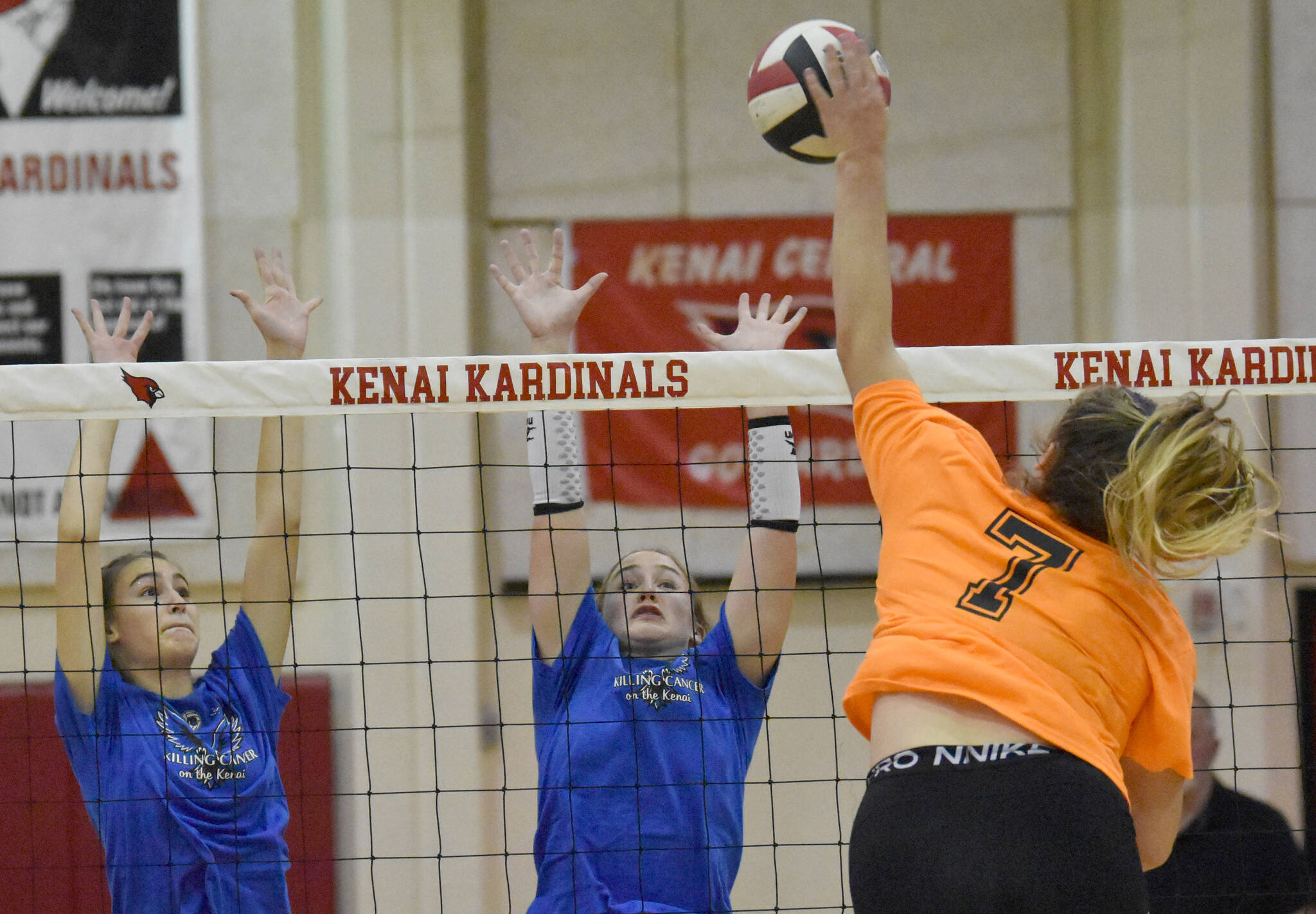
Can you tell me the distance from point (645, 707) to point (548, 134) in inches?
174

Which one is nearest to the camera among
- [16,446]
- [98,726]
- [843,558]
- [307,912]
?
[98,726]

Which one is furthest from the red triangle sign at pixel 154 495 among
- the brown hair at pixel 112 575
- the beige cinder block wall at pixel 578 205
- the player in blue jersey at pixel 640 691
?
the player in blue jersey at pixel 640 691

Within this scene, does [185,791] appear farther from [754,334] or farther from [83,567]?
[754,334]

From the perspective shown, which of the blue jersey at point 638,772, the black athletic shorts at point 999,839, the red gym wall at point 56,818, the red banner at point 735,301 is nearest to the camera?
the black athletic shorts at point 999,839

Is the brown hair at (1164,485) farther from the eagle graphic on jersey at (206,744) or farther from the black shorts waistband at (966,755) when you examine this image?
the eagle graphic on jersey at (206,744)

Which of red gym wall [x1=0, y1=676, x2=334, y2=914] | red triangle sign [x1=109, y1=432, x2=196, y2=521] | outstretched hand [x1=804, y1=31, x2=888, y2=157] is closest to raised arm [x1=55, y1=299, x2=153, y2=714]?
outstretched hand [x1=804, y1=31, x2=888, y2=157]

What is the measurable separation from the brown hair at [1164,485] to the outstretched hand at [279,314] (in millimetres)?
2127

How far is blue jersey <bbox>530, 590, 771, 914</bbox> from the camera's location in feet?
9.45

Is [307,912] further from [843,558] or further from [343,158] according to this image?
[343,158]

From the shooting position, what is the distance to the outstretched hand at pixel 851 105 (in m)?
1.77

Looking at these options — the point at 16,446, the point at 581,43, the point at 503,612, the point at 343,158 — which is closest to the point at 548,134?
the point at 581,43

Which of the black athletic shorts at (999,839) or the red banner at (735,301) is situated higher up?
the red banner at (735,301)

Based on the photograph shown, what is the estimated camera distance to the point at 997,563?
1612 millimetres

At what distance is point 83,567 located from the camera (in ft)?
9.64
